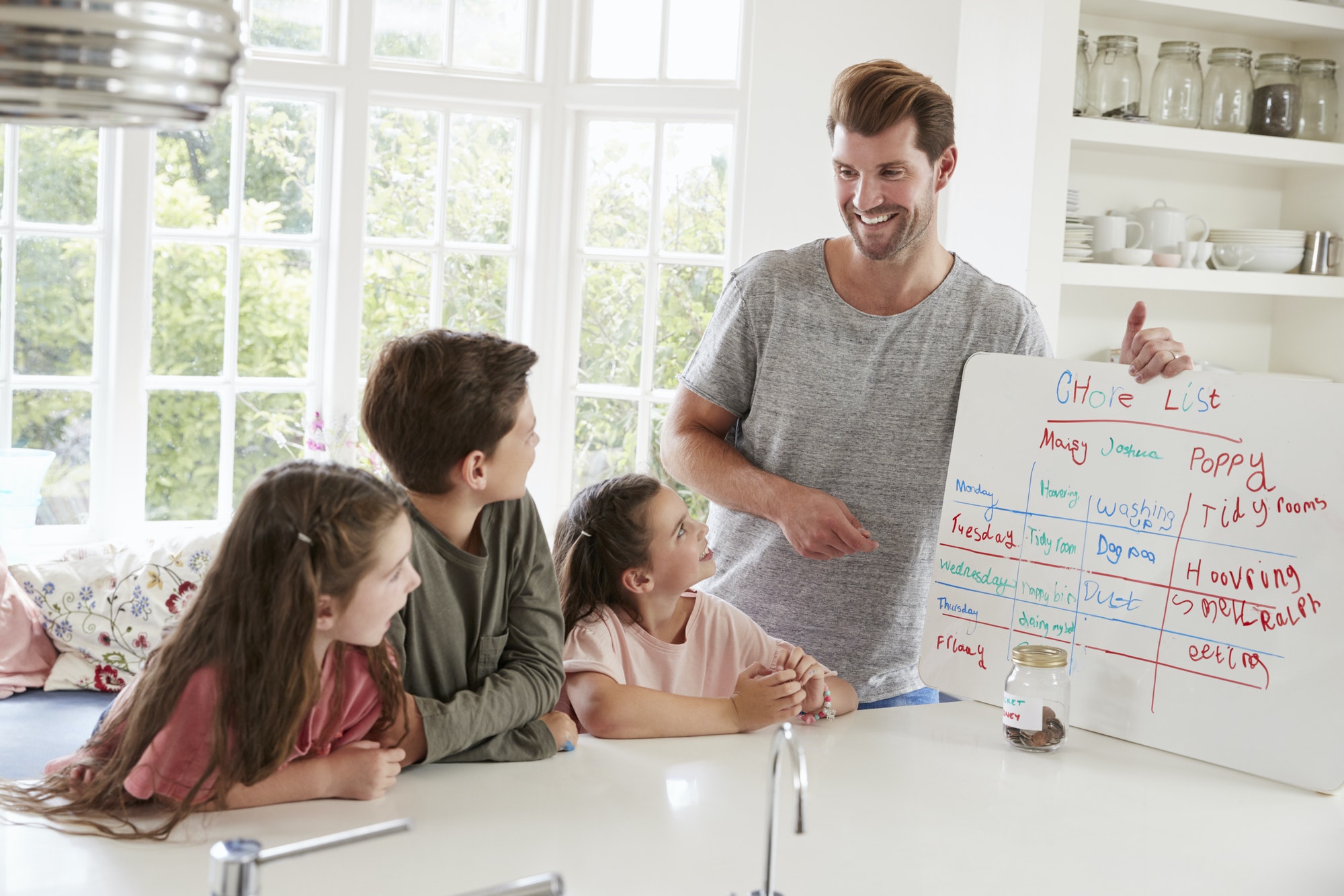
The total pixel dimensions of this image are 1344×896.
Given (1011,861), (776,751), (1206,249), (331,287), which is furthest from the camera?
(331,287)

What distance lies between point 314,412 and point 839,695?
2756 mm

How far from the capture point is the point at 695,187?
4.02 metres

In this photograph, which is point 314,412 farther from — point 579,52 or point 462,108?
point 579,52

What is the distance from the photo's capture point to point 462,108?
4.06m

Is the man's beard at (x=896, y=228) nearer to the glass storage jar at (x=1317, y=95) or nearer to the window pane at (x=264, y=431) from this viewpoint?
the glass storage jar at (x=1317, y=95)

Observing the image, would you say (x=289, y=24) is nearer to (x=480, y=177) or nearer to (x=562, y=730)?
(x=480, y=177)

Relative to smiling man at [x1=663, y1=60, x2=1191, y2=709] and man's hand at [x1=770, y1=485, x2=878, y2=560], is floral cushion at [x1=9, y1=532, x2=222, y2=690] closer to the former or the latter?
smiling man at [x1=663, y1=60, x2=1191, y2=709]

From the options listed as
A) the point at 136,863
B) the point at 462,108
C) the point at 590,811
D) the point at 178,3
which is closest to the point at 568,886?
the point at 590,811

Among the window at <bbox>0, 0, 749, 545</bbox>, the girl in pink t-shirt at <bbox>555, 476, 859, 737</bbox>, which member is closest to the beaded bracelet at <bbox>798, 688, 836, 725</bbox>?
the girl in pink t-shirt at <bbox>555, 476, 859, 737</bbox>

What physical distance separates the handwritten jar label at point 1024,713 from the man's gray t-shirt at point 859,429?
335 mm

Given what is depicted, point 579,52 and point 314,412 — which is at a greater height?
point 579,52

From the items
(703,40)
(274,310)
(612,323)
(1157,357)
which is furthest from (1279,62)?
(274,310)

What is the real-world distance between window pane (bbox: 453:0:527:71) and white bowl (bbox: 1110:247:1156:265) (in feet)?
6.67

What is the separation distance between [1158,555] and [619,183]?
9.34 ft
